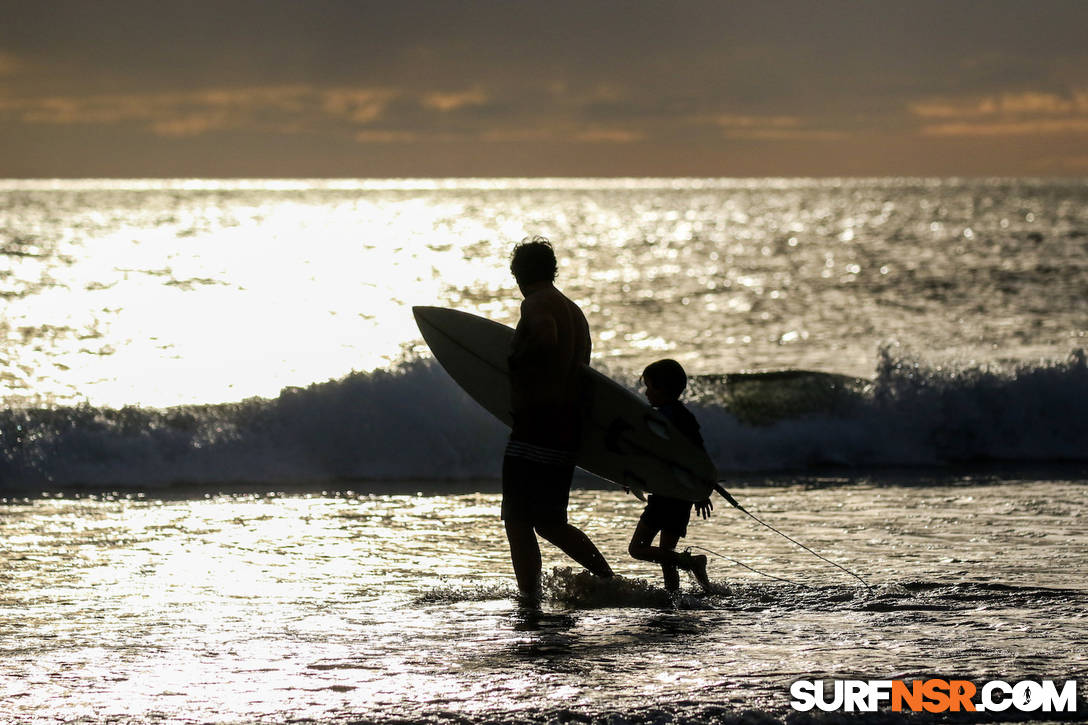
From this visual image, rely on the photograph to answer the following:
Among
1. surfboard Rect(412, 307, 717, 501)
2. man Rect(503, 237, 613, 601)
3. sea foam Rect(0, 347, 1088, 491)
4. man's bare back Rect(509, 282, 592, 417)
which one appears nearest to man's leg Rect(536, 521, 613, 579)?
man Rect(503, 237, 613, 601)

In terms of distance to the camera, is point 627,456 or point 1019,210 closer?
point 627,456

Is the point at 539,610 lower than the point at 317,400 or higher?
lower

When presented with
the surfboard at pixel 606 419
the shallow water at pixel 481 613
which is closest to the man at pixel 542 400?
the surfboard at pixel 606 419

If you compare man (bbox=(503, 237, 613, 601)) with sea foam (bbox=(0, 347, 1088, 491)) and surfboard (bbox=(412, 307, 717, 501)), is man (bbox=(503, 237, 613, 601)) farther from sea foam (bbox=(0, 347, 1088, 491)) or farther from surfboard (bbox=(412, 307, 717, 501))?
sea foam (bbox=(0, 347, 1088, 491))

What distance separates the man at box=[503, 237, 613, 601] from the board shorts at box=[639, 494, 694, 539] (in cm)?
56

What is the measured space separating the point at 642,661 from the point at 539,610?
3.55 feet

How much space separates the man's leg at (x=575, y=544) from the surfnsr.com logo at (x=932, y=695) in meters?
1.56

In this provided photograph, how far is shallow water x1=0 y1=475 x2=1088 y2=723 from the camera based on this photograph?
4.99 m

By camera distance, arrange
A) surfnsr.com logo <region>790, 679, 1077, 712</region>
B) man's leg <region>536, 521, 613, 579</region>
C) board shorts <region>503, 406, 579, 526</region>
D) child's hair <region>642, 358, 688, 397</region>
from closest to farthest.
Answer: surfnsr.com logo <region>790, 679, 1077, 712</region> < board shorts <region>503, 406, 579, 526</region> < man's leg <region>536, 521, 613, 579</region> < child's hair <region>642, 358, 688, 397</region>

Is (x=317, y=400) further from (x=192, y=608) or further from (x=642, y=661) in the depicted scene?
(x=642, y=661)

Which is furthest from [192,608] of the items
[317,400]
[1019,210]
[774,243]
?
[1019,210]

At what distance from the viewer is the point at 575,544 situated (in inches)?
250

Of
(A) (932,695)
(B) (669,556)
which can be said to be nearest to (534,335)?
(B) (669,556)

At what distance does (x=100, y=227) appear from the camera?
3118 inches
